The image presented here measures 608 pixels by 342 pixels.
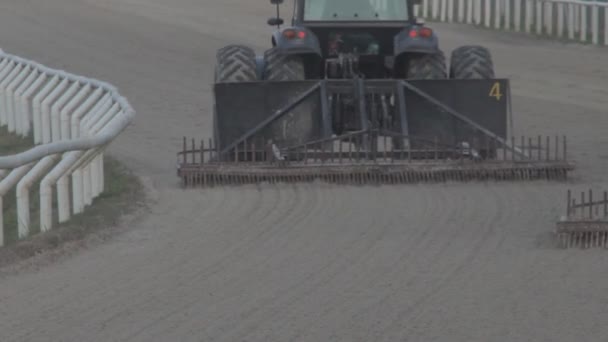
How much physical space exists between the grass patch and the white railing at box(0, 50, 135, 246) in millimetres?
152

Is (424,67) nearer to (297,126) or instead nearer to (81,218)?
(297,126)

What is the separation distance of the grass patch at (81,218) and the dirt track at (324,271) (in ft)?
0.70

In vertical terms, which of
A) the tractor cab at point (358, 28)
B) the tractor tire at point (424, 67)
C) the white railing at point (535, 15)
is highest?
the white railing at point (535, 15)

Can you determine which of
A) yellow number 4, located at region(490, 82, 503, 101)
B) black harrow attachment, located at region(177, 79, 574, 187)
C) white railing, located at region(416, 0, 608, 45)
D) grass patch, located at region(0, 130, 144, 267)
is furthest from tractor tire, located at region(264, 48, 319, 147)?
white railing, located at region(416, 0, 608, 45)

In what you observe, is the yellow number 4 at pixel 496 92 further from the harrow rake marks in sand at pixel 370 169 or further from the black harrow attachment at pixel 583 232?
the black harrow attachment at pixel 583 232

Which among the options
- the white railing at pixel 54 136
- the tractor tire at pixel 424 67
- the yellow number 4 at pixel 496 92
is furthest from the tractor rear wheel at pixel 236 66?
the yellow number 4 at pixel 496 92

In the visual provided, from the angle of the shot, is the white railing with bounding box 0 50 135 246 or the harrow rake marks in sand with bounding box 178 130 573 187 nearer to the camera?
the white railing with bounding box 0 50 135 246

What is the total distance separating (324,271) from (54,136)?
5.94m

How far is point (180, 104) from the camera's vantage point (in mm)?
17609

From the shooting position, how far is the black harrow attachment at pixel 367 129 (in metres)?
11.2

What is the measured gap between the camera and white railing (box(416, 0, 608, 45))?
23.8 meters

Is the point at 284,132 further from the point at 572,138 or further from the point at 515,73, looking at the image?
the point at 515,73

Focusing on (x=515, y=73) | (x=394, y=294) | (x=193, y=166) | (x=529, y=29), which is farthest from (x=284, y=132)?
(x=529, y=29)

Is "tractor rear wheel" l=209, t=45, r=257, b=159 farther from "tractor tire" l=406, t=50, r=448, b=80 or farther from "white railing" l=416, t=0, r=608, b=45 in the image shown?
"white railing" l=416, t=0, r=608, b=45
